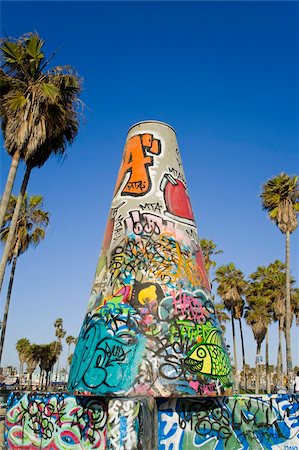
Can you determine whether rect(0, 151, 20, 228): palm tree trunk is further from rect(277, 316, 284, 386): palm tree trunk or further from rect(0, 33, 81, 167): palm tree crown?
rect(277, 316, 284, 386): palm tree trunk

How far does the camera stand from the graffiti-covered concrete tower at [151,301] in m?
8.51

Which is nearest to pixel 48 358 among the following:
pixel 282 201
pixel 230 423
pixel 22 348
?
pixel 22 348

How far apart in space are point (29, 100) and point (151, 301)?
842 centimetres

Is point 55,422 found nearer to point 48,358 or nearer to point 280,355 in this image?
point 280,355

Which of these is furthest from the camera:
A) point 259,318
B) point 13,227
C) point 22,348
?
point 22,348

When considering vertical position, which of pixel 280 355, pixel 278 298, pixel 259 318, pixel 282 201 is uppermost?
pixel 282 201

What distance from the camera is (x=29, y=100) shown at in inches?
532

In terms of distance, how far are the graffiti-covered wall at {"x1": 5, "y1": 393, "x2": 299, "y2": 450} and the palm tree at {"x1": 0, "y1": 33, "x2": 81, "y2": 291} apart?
4.88 meters

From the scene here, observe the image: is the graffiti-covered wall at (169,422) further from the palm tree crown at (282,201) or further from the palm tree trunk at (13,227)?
the palm tree crown at (282,201)

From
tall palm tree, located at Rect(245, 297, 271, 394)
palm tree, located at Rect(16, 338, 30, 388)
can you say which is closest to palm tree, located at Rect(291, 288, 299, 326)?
tall palm tree, located at Rect(245, 297, 271, 394)

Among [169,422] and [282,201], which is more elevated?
[282,201]

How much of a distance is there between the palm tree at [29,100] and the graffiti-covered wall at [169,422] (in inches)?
192

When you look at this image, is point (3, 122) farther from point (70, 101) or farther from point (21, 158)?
point (70, 101)

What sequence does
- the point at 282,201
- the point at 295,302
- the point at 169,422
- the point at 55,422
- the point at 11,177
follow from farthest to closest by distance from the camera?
1. the point at 295,302
2. the point at 282,201
3. the point at 11,177
4. the point at 55,422
5. the point at 169,422
